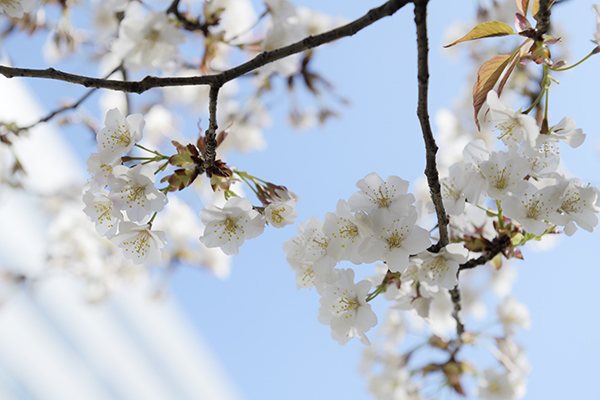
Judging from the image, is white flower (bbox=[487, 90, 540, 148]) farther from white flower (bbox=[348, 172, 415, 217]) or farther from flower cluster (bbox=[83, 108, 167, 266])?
flower cluster (bbox=[83, 108, 167, 266])

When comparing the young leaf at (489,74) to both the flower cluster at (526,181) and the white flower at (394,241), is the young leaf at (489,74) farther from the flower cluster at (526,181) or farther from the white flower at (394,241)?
the white flower at (394,241)

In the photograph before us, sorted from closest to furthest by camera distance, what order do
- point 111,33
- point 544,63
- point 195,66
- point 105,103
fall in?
point 544,63 < point 195,66 < point 111,33 < point 105,103

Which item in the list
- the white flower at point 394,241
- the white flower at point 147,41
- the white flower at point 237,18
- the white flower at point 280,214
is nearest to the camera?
the white flower at point 394,241

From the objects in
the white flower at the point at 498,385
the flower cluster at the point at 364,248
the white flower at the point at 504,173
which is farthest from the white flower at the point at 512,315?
the white flower at the point at 504,173

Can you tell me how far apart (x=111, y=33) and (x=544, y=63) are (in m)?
2.12

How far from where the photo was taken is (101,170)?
0.70 m

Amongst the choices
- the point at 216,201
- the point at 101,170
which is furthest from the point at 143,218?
the point at 216,201

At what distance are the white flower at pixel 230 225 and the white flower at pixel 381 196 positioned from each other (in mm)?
177

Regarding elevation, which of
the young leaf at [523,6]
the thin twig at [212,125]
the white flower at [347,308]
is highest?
the young leaf at [523,6]

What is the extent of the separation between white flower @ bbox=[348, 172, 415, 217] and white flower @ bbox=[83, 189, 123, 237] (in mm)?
418

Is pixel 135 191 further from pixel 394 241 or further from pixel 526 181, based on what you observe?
pixel 526 181

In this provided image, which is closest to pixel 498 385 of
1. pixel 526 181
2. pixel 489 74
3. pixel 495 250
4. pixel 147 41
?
pixel 495 250

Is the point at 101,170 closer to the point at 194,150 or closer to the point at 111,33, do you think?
the point at 194,150

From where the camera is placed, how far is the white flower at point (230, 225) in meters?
0.72
